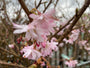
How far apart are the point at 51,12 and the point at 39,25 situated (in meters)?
0.06

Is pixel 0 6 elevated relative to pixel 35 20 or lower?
elevated

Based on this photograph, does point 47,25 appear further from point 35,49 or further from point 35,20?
point 35,49

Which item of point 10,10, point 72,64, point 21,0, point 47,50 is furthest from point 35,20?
point 10,10

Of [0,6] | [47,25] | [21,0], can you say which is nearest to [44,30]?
[47,25]

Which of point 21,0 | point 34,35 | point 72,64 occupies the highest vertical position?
point 21,0

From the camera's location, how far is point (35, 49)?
19.9 inches

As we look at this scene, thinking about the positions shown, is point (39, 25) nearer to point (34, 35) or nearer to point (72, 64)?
point (34, 35)

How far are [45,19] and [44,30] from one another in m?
0.04

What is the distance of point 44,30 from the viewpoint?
341mm

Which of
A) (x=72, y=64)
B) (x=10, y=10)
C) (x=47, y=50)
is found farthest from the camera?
(x=10, y=10)

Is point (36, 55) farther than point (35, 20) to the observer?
Yes

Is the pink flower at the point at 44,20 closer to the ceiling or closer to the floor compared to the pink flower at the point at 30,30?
closer to the ceiling

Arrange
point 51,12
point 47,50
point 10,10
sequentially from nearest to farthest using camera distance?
point 51,12, point 47,50, point 10,10

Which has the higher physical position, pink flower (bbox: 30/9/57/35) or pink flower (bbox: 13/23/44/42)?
pink flower (bbox: 30/9/57/35)
